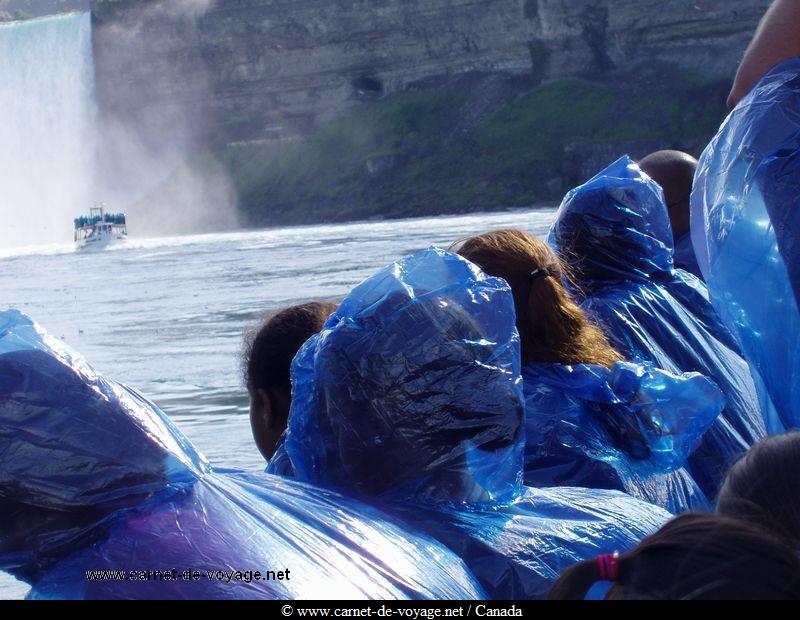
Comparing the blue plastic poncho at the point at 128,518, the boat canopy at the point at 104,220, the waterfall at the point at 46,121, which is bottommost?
the boat canopy at the point at 104,220

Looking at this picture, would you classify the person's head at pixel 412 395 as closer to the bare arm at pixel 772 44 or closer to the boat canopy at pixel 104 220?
the bare arm at pixel 772 44

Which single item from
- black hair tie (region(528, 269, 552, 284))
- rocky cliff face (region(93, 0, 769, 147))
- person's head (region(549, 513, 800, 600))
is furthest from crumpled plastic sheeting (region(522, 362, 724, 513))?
rocky cliff face (region(93, 0, 769, 147))

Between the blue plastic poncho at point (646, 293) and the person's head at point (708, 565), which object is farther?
the blue plastic poncho at point (646, 293)

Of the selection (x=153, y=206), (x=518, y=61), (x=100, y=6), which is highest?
(x=100, y=6)

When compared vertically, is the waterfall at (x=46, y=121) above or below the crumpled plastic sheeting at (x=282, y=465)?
above

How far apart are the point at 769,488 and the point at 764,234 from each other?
84 centimetres

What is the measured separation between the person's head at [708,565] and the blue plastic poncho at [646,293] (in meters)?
1.92

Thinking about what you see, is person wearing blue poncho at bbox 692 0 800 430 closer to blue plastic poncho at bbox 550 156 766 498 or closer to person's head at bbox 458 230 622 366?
person's head at bbox 458 230 622 366

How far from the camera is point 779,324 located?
2164 mm

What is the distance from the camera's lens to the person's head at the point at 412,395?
1.93m

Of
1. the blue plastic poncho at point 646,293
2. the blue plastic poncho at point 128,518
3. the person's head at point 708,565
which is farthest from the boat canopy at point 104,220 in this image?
the person's head at point 708,565

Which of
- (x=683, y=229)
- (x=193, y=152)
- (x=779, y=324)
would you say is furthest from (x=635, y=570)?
(x=193, y=152)
